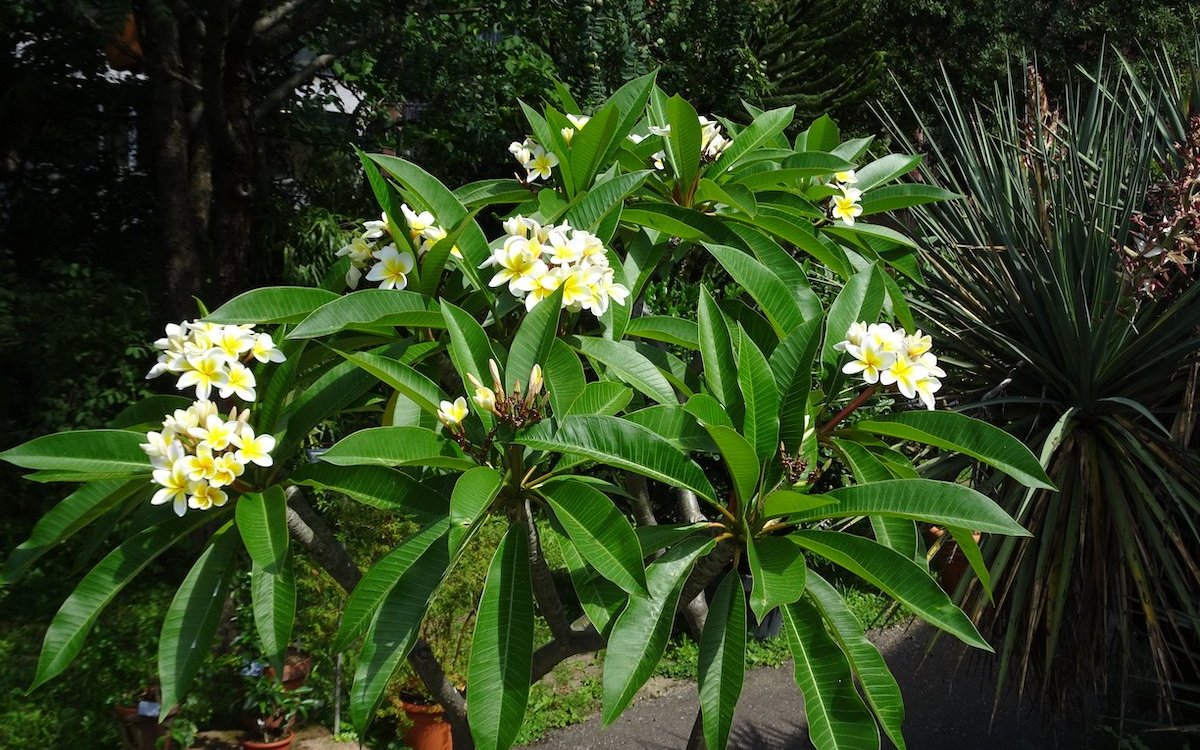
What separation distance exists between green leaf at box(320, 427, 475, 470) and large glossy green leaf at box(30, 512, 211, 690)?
361 millimetres

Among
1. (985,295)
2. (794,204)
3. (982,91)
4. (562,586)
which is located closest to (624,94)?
(794,204)

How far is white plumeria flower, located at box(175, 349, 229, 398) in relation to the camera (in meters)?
1.57

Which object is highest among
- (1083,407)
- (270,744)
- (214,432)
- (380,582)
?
(1083,407)

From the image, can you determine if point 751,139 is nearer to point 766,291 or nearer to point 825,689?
point 766,291

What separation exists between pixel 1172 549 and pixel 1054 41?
38.8 feet

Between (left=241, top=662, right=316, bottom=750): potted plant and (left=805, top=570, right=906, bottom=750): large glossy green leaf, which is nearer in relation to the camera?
(left=805, top=570, right=906, bottom=750): large glossy green leaf

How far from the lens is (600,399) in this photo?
157 cm

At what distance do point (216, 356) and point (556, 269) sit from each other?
0.62 m

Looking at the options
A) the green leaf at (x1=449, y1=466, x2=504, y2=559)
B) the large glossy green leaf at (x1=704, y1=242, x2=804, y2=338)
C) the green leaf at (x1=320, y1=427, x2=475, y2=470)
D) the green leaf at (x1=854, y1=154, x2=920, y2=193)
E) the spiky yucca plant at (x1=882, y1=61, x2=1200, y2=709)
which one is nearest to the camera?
the green leaf at (x1=449, y1=466, x2=504, y2=559)

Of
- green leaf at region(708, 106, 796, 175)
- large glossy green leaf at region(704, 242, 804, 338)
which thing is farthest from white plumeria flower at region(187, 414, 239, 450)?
green leaf at region(708, 106, 796, 175)

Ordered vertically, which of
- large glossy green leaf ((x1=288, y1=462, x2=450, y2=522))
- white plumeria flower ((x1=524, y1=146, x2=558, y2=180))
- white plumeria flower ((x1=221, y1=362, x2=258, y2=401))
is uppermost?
white plumeria flower ((x1=524, y1=146, x2=558, y2=180))

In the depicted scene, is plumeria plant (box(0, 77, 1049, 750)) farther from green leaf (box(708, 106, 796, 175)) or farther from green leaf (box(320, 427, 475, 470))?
green leaf (box(708, 106, 796, 175))

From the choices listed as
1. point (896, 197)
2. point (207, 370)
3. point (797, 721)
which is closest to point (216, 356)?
point (207, 370)

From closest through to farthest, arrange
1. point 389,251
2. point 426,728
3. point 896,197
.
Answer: point 389,251
point 896,197
point 426,728
